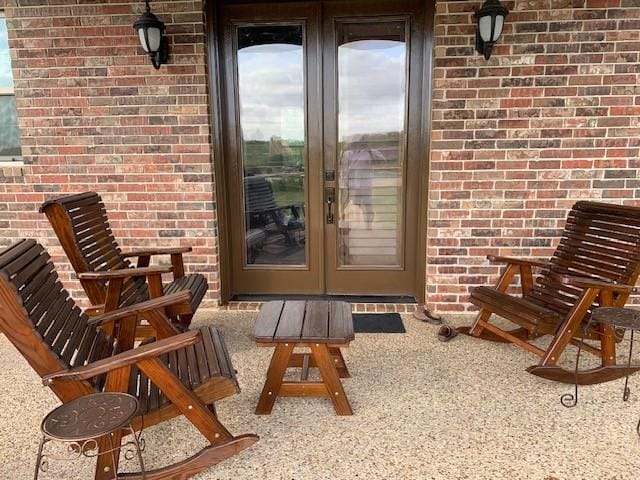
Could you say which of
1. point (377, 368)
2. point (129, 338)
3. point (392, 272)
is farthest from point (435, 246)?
point (129, 338)

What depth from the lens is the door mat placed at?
334cm

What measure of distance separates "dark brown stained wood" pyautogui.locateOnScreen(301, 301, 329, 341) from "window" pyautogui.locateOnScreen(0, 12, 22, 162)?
9.42 ft

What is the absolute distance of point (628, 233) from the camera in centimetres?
267

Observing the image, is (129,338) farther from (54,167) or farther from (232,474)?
(54,167)

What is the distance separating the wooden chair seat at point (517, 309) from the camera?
259 centimetres

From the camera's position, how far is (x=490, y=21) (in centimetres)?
297

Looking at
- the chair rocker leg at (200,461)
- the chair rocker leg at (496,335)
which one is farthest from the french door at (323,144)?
the chair rocker leg at (200,461)

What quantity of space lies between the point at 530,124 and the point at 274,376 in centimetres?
249

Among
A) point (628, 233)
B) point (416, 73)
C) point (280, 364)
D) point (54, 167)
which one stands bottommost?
point (280, 364)

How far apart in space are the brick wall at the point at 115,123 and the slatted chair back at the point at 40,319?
5.37 ft

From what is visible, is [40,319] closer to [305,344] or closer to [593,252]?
[305,344]

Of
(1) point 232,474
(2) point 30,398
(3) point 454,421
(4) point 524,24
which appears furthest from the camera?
(4) point 524,24

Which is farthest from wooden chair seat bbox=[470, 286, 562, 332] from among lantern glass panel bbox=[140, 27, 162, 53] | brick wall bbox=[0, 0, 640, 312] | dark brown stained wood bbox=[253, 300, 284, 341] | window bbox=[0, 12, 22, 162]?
window bbox=[0, 12, 22, 162]

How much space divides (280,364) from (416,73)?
2468 mm
